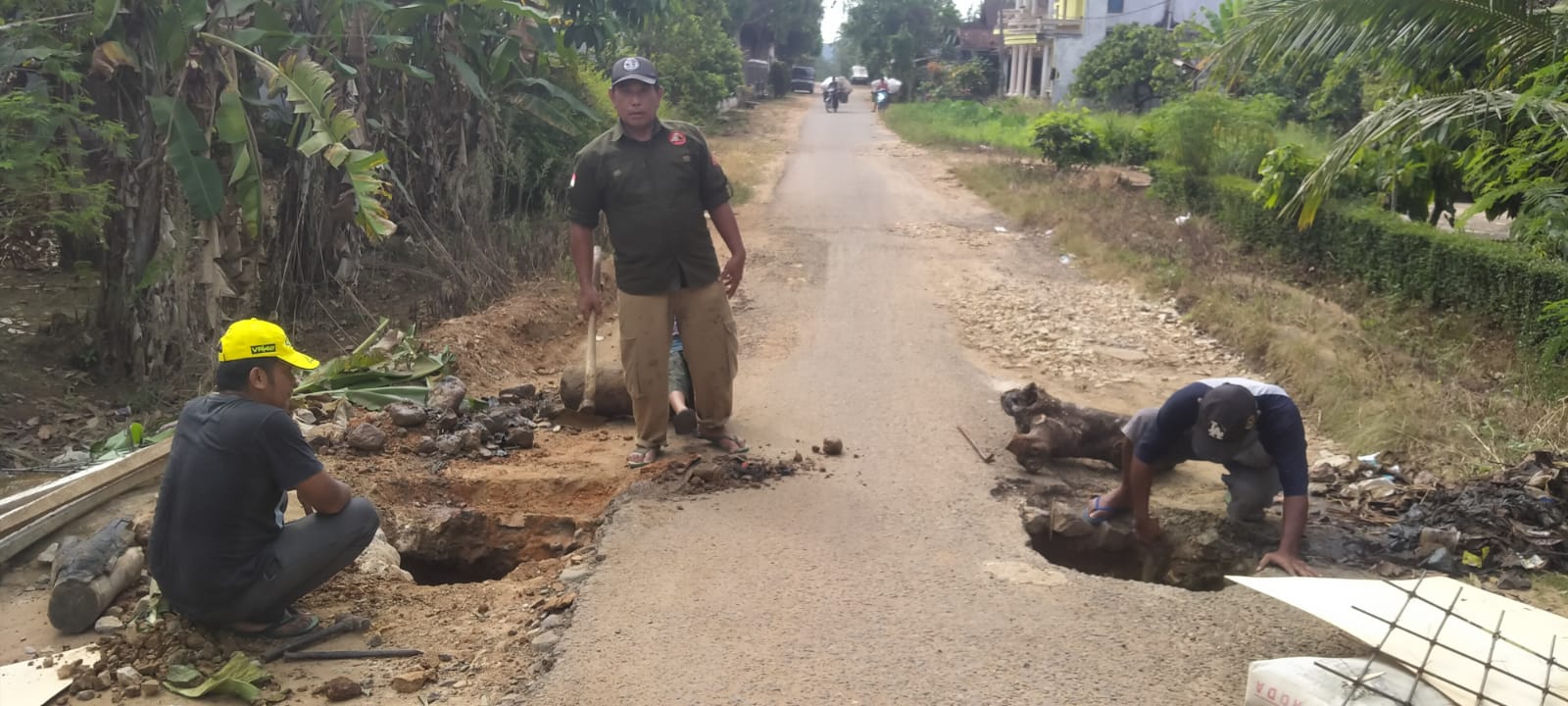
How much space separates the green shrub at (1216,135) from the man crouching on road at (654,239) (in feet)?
36.1

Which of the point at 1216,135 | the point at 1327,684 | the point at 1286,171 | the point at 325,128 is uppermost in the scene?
the point at 325,128

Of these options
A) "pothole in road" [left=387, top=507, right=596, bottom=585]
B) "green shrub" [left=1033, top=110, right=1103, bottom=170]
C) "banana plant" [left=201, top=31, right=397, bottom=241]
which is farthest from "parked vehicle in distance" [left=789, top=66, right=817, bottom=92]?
"pothole in road" [left=387, top=507, right=596, bottom=585]

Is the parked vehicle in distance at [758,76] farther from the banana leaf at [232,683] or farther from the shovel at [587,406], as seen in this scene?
the banana leaf at [232,683]

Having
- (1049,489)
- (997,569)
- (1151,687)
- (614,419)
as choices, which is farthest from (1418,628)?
(614,419)

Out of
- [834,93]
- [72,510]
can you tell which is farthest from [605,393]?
[834,93]

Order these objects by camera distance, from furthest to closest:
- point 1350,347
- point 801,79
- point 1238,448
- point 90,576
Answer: point 801,79 → point 1350,347 → point 1238,448 → point 90,576

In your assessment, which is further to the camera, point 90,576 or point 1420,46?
point 1420,46

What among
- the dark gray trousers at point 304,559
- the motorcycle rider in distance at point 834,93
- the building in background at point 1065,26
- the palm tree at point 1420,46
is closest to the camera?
the dark gray trousers at point 304,559

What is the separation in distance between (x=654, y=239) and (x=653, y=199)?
0.64ft

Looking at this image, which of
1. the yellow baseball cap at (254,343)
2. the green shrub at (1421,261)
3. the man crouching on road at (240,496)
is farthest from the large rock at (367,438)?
the green shrub at (1421,261)

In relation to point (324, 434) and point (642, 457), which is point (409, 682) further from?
point (324, 434)

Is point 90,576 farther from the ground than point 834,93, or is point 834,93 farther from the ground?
point 834,93

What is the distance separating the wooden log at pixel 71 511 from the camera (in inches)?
180

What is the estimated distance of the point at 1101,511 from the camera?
205 inches
